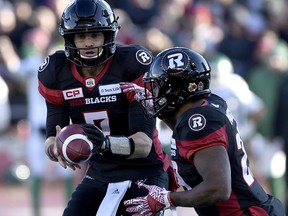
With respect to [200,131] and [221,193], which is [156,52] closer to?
[200,131]

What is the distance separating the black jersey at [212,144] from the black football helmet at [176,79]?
0.10 m

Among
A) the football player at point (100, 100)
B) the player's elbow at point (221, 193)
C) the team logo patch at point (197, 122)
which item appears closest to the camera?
the player's elbow at point (221, 193)

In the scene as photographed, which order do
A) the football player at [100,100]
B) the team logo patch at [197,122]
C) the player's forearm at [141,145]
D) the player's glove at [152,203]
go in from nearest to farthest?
the team logo patch at [197,122] → the player's glove at [152,203] → the player's forearm at [141,145] → the football player at [100,100]

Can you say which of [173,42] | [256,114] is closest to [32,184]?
[256,114]

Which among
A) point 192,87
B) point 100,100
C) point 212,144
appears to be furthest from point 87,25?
point 212,144

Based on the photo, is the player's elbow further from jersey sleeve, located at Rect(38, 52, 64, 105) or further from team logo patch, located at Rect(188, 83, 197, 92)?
jersey sleeve, located at Rect(38, 52, 64, 105)

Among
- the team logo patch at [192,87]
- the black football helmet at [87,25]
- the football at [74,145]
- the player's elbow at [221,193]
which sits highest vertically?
the black football helmet at [87,25]

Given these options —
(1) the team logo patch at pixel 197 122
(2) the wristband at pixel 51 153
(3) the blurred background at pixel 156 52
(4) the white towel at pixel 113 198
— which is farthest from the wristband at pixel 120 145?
(3) the blurred background at pixel 156 52

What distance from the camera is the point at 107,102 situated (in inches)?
242

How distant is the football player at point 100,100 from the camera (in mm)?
6113

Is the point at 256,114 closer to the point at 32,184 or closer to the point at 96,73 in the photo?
the point at 32,184

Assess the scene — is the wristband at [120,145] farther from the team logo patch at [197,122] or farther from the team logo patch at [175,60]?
the team logo patch at [197,122]

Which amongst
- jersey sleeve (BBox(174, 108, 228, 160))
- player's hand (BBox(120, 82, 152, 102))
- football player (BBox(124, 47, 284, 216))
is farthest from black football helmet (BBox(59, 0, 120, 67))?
jersey sleeve (BBox(174, 108, 228, 160))

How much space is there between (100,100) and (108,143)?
1.30 ft
